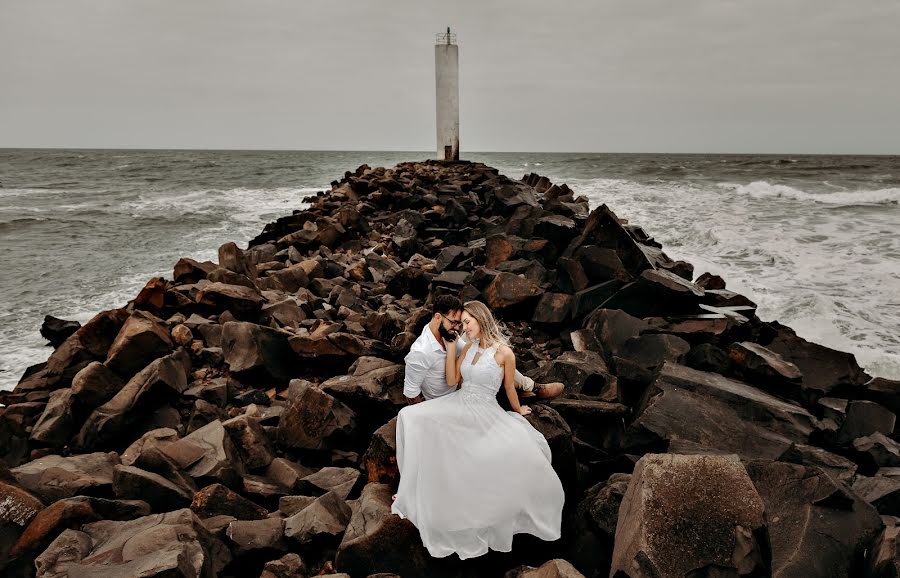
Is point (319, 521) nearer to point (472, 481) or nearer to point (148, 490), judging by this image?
point (472, 481)

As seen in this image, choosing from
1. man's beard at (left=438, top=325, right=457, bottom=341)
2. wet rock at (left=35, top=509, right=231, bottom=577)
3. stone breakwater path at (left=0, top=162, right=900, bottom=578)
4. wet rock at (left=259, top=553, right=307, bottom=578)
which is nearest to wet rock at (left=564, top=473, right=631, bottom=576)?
stone breakwater path at (left=0, top=162, right=900, bottom=578)

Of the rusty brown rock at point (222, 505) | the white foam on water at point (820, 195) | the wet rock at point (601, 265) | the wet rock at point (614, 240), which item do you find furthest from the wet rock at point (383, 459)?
the white foam on water at point (820, 195)

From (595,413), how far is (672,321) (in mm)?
2597

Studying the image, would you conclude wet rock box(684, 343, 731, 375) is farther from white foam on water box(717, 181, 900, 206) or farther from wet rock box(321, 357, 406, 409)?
white foam on water box(717, 181, 900, 206)

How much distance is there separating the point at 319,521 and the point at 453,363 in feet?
4.83

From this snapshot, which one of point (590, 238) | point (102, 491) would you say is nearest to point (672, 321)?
point (590, 238)

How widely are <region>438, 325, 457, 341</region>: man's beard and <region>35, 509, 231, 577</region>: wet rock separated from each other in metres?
2.02

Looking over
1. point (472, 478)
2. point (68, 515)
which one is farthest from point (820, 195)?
point (68, 515)

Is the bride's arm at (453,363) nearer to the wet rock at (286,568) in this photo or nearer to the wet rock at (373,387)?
the wet rock at (373,387)

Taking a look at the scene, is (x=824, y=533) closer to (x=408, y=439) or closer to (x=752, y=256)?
(x=408, y=439)

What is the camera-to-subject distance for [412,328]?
6148 mm

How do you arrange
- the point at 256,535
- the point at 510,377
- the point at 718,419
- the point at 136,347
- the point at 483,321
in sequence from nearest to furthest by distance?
the point at 256,535
the point at 510,377
the point at 483,321
the point at 718,419
the point at 136,347

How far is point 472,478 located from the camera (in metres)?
3.36

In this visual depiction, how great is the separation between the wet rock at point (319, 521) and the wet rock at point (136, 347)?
2.98m
